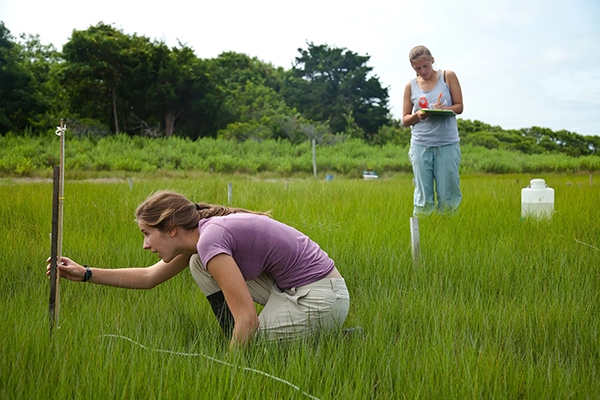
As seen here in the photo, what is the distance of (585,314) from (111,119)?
21850mm

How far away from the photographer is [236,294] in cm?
236

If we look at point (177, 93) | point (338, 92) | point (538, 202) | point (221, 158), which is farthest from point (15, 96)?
point (538, 202)

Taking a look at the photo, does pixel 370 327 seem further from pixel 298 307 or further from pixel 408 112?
pixel 408 112

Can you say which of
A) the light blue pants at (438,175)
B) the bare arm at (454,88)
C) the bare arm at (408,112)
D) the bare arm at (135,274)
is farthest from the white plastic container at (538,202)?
the bare arm at (135,274)

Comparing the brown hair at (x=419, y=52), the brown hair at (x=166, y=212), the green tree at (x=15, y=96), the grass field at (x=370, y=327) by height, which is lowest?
the grass field at (x=370, y=327)

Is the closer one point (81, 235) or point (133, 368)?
point (133, 368)

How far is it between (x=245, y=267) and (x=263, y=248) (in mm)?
113

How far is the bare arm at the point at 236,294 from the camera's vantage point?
236cm

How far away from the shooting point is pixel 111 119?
22734 mm

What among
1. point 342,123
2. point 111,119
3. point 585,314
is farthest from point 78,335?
point 342,123

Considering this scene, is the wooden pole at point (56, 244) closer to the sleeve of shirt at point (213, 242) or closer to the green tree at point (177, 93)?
the sleeve of shirt at point (213, 242)

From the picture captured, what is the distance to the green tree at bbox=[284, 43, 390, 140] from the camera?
28.8m

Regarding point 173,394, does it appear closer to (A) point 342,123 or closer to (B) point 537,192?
(B) point 537,192

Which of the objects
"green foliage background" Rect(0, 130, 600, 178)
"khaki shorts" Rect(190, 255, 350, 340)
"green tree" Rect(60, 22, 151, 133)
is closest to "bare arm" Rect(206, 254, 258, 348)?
"khaki shorts" Rect(190, 255, 350, 340)
